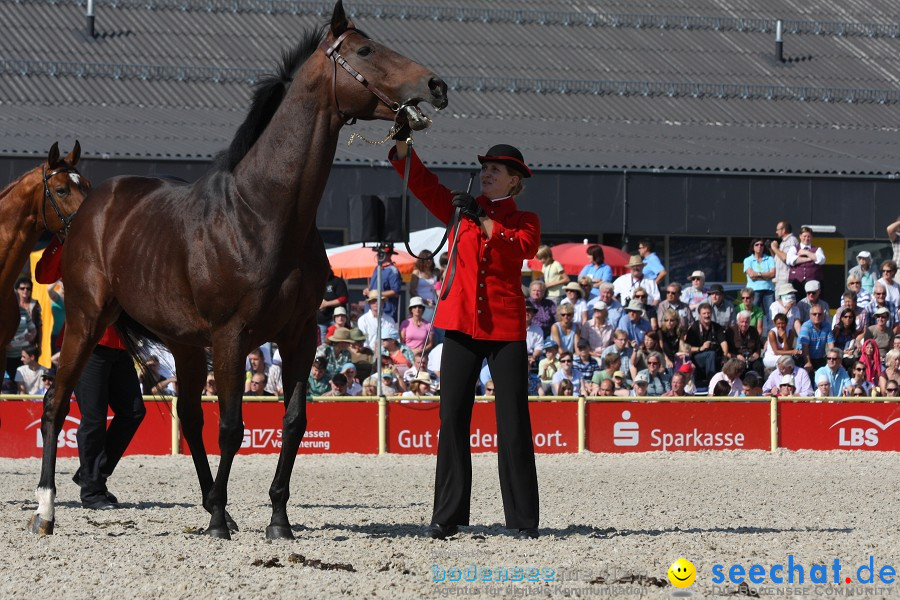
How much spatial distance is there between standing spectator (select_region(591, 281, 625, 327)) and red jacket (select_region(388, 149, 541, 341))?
9159mm

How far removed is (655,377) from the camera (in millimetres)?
15906

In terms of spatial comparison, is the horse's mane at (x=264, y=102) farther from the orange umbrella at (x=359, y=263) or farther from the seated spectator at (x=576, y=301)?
the orange umbrella at (x=359, y=263)

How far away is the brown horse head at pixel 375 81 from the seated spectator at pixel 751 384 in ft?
29.8

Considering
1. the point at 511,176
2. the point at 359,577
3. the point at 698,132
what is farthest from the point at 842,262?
the point at 359,577

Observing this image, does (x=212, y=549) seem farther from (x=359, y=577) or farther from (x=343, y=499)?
(x=343, y=499)

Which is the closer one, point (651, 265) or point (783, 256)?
point (783, 256)

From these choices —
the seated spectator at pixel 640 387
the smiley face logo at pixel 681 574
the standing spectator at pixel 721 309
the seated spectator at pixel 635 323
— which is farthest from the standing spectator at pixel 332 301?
the smiley face logo at pixel 681 574

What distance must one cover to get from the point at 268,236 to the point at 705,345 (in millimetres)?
9920

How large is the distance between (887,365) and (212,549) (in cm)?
1096

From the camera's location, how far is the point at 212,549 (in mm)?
7199

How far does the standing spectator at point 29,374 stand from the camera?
15.2 meters

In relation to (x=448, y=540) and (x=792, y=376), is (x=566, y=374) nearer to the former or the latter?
(x=792, y=376)

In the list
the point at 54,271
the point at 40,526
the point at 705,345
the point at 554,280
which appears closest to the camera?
the point at 40,526

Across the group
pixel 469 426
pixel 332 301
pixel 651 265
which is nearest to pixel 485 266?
pixel 469 426
